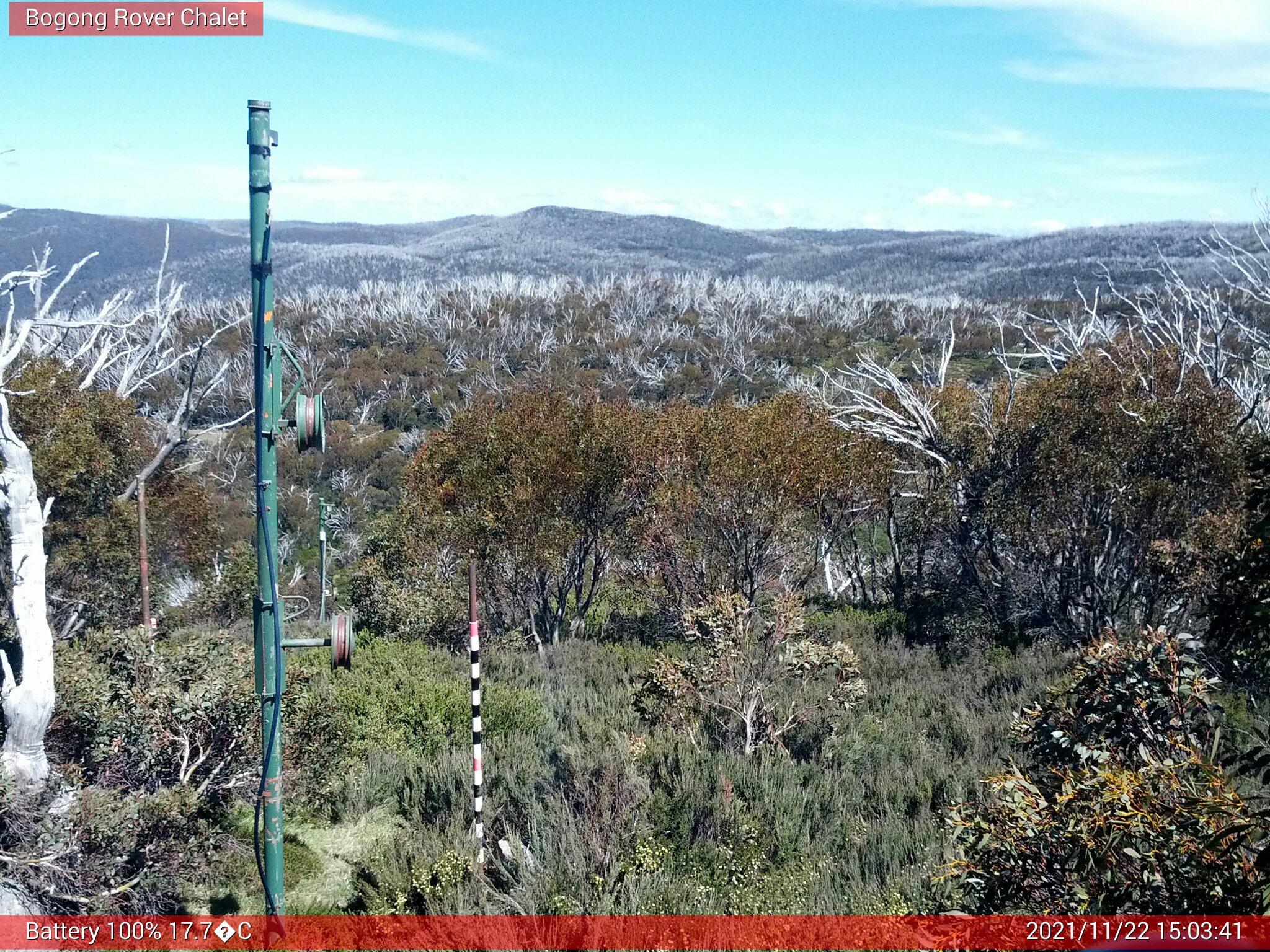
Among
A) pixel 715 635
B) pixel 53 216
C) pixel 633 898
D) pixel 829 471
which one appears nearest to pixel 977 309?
pixel 829 471

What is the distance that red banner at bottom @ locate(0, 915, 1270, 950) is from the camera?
4.27 m

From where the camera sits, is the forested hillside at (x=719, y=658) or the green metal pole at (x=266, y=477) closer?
the green metal pole at (x=266, y=477)

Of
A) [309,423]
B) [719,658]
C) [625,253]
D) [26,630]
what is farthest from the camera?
[625,253]

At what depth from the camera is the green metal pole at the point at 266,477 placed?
494 centimetres

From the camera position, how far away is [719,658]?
988cm

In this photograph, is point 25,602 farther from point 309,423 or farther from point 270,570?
point 309,423

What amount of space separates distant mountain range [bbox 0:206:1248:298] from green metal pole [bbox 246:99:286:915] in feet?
197

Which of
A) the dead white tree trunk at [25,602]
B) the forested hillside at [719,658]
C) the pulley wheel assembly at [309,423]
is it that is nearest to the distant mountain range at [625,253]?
the forested hillside at [719,658]

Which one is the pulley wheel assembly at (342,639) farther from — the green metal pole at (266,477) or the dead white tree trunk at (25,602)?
the dead white tree trunk at (25,602)

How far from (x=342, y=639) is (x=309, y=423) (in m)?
1.13

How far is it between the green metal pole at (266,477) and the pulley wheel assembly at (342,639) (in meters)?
0.27

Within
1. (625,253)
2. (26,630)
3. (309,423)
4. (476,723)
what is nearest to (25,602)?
(26,630)

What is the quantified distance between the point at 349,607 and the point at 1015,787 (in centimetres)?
1756

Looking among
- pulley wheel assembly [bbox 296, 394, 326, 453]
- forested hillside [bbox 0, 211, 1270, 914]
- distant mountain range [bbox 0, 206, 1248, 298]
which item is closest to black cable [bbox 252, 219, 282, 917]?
pulley wheel assembly [bbox 296, 394, 326, 453]
